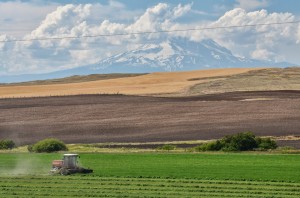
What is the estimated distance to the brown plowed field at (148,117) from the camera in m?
77.6

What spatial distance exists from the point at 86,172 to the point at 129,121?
124 ft

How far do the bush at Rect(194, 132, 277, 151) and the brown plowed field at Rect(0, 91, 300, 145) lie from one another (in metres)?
8.02

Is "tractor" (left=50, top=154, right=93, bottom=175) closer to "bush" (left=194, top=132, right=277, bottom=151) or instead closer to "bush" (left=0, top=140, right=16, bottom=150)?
"bush" (left=194, top=132, right=277, bottom=151)

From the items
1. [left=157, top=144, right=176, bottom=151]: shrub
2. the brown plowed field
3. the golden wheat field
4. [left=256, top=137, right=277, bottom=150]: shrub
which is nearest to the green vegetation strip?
[left=256, top=137, right=277, bottom=150]: shrub

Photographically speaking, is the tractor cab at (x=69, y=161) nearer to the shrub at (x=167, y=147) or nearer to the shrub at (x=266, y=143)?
the shrub at (x=167, y=147)

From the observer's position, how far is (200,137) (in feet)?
243

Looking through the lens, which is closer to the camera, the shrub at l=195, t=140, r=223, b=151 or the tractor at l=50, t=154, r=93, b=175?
the tractor at l=50, t=154, r=93, b=175

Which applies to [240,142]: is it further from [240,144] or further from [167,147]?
[167,147]

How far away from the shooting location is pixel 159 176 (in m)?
47.8

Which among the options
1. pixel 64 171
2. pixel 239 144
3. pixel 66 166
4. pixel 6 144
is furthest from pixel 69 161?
pixel 6 144

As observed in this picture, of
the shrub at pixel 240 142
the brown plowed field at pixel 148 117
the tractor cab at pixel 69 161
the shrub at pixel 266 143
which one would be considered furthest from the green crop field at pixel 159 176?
the brown plowed field at pixel 148 117

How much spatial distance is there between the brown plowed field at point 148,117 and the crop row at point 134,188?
2813 cm

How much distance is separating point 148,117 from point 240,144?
27.9 metres

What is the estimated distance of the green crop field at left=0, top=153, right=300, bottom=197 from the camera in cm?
4078
